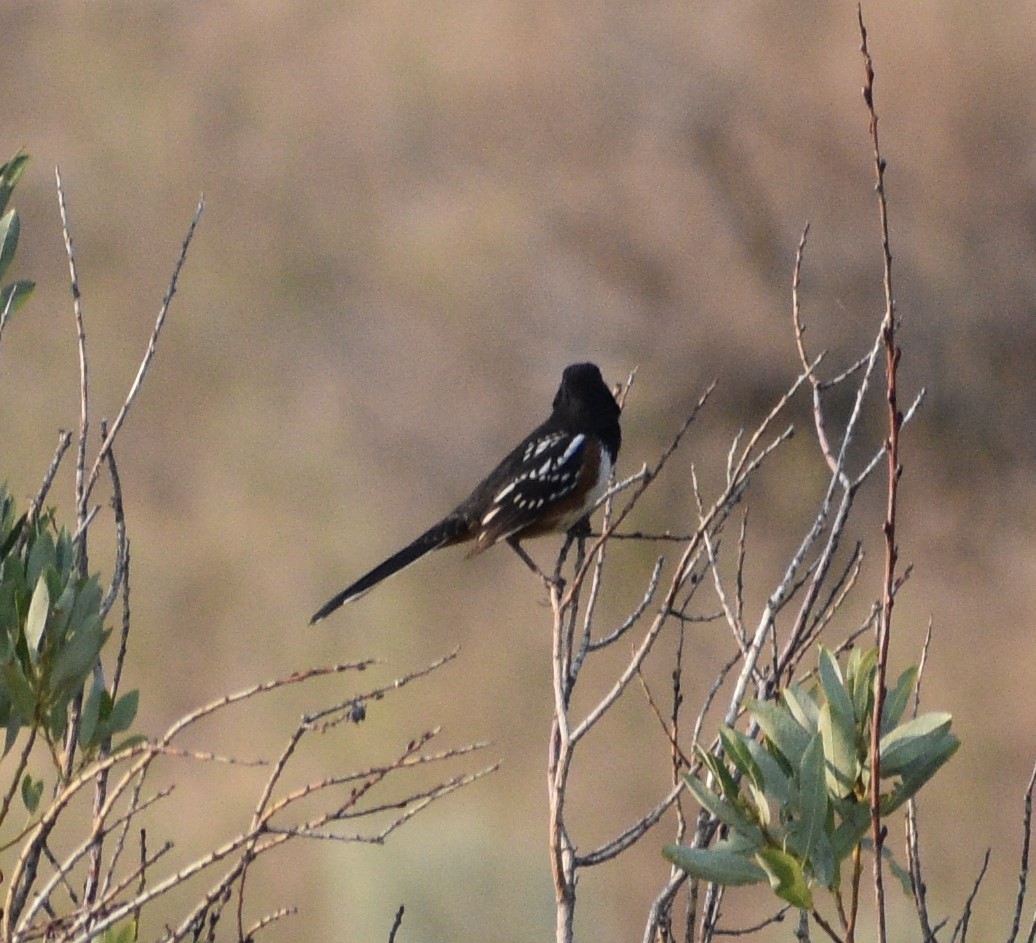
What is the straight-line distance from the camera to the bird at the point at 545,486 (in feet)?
12.6

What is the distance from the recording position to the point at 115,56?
41.6 ft

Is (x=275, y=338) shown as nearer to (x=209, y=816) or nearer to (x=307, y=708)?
(x=307, y=708)

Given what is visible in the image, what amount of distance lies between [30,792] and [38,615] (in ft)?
0.71

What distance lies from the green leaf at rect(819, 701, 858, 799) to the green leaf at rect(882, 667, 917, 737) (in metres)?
0.09

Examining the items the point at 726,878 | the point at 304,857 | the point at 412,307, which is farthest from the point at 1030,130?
the point at 726,878

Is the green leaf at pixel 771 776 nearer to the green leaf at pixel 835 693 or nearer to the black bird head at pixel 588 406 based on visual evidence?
the green leaf at pixel 835 693

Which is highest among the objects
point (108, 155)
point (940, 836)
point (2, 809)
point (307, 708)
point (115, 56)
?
point (115, 56)

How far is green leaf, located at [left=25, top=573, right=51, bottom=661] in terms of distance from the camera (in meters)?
1.67

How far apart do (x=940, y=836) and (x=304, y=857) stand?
3.53 metres

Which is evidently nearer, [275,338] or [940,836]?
[940,836]

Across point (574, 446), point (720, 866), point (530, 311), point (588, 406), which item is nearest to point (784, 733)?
point (720, 866)

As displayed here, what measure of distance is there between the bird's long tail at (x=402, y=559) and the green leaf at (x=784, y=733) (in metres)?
2.03

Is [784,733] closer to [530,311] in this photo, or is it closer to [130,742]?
[130,742]

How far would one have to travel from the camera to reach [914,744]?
1.55 m
